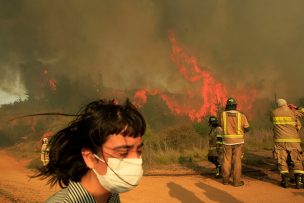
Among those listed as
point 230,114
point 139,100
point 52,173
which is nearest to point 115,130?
point 52,173

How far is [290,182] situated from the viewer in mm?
9492

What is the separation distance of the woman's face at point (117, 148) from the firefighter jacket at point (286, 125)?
7412 mm

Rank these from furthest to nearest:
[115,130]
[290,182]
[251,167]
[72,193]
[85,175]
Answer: [251,167]
[290,182]
[85,175]
[115,130]
[72,193]

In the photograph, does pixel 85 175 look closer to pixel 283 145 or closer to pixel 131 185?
pixel 131 185

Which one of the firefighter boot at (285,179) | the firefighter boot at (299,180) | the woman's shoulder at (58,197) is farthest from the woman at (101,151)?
the firefighter boot at (285,179)

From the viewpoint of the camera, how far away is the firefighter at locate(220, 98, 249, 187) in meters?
9.39

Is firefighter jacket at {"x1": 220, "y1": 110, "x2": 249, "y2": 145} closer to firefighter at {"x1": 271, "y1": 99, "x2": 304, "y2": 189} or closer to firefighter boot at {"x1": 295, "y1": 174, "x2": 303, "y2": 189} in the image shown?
firefighter at {"x1": 271, "y1": 99, "x2": 304, "y2": 189}

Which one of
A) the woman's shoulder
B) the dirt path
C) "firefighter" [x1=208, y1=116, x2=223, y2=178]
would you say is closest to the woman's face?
the woman's shoulder

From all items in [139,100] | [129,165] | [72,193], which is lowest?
[72,193]

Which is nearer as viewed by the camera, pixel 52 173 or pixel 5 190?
pixel 52 173

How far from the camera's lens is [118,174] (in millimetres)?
2340

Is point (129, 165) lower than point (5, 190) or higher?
higher

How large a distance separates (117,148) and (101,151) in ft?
0.35

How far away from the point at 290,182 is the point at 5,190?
8.09 m
